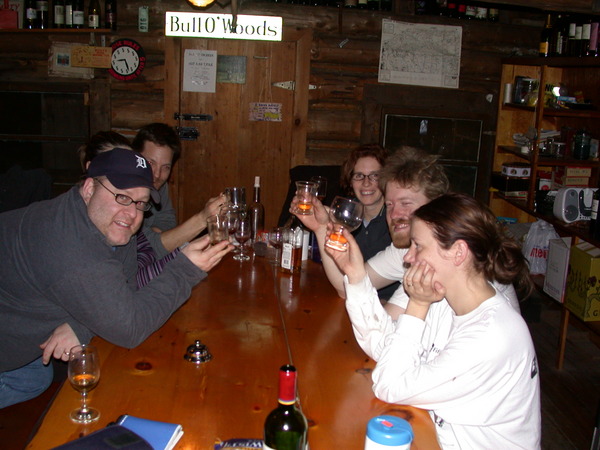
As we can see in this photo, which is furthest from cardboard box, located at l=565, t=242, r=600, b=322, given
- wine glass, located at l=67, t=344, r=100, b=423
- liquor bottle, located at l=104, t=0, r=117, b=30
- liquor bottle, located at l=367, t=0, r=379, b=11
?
liquor bottle, located at l=104, t=0, r=117, b=30

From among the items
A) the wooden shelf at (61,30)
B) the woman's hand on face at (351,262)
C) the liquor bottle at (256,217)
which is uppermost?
the wooden shelf at (61,30)

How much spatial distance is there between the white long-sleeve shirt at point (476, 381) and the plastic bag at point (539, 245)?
3.41m

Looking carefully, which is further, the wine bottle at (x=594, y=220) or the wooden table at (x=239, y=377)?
the wine bottle at (x=594, y=220)

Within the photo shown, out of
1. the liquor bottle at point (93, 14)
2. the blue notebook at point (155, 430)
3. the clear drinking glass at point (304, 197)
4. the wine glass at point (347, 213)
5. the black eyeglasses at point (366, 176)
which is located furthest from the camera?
the liquor bottle at point (93, 14)

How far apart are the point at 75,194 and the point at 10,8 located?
176 inches

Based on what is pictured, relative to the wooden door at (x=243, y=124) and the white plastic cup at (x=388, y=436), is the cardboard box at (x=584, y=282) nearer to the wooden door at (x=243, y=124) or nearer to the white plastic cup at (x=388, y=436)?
the wooden door at (x=243, y=124)

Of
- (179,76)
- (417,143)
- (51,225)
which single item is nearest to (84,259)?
(51,225)

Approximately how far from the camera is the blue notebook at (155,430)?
4.96ft

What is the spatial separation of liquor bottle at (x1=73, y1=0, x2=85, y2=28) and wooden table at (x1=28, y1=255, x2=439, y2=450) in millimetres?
3961

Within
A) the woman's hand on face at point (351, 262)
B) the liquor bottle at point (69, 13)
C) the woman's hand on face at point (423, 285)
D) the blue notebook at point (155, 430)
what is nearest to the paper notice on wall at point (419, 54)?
the liquor bottle at point (69, 13)

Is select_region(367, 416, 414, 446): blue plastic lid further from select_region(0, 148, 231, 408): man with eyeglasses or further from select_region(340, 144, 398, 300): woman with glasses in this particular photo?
select_region(340, 144, 398, 300): woman with glasses

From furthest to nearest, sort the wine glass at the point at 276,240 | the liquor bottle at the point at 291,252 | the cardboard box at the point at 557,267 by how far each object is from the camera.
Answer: the cardboard box at the point at 557,267 < the wine glass at the point at 276,240 < the liquor bottle at the point at 291,252

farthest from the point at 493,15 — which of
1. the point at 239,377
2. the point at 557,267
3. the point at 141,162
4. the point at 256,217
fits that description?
the point at 239,377

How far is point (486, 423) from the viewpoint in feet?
5.71
